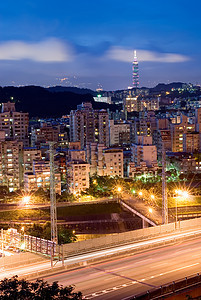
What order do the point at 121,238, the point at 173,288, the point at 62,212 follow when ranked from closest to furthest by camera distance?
the point at 173,288
the point at 121,238
the point at 62,212

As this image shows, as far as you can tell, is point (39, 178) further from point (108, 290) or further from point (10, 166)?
point (108, 290)

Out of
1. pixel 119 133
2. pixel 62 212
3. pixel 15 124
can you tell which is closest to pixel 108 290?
pixel 62 212

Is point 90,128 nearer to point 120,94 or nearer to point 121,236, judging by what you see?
point 121,236

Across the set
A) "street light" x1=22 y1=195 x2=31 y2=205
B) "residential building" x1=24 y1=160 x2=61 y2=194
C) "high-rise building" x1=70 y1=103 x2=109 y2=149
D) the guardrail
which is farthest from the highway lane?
"high-rise building" x1=70 y1=103 x2=109 y2=149

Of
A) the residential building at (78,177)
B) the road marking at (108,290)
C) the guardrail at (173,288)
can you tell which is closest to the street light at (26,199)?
the residential building at (78,177)

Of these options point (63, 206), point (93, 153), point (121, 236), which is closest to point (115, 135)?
point (93, 153)

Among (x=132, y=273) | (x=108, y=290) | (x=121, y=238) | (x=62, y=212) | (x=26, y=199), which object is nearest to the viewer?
(x=108, y=290)

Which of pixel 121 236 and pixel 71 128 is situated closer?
pixel 121 236
